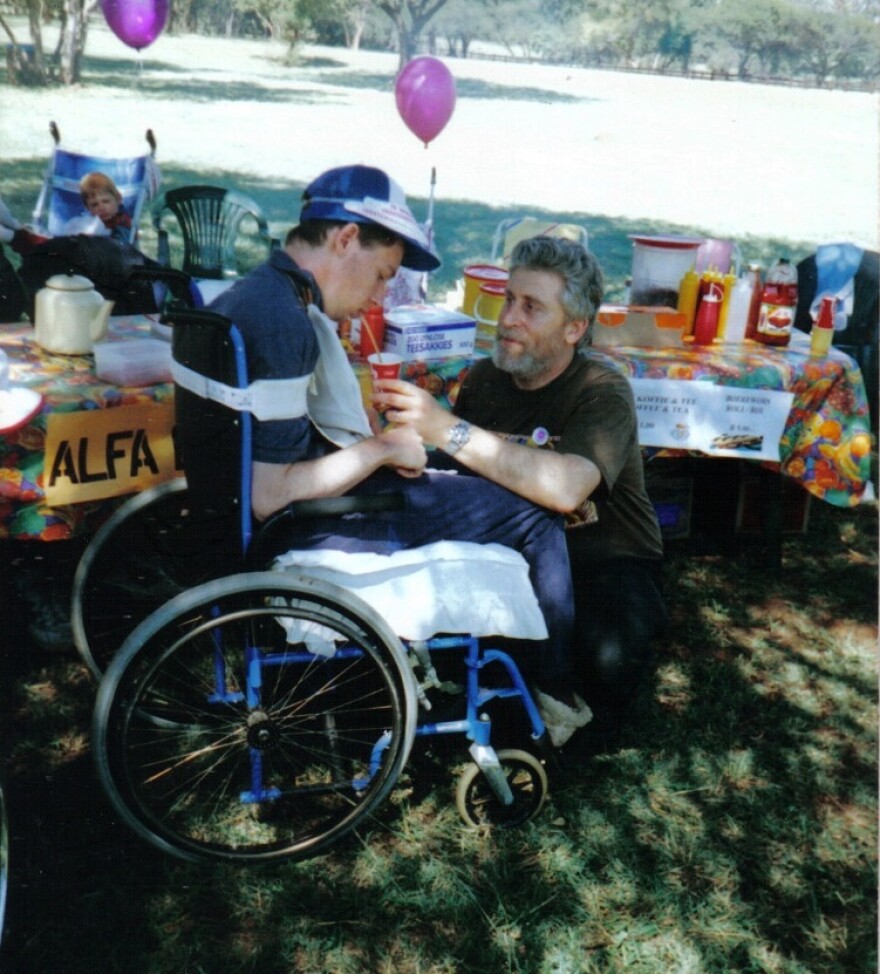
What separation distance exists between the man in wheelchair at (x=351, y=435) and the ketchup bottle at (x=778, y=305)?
1.77 meters

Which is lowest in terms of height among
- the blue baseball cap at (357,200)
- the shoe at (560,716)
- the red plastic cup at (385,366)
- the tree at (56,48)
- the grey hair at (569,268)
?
the shoe at (560,716)

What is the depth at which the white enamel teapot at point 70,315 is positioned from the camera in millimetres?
2918

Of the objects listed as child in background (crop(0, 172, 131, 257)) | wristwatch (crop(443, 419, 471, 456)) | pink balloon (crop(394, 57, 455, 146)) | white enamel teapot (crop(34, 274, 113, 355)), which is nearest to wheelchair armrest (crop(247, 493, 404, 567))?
wristwatch (crop(443, 419, 471, 456))

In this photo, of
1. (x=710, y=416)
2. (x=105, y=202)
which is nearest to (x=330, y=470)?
(x=710, y=416)

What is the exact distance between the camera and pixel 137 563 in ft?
10.1

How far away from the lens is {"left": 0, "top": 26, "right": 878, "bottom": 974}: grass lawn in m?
2.19

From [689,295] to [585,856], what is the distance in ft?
7.71

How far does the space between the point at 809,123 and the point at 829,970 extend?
105ft

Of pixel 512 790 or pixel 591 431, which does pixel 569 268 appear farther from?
pixel 512 790

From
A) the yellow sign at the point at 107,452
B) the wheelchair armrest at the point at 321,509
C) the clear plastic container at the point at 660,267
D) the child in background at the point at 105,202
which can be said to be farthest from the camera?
the child in background at the point at 105,202

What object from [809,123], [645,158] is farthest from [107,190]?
[809,123]

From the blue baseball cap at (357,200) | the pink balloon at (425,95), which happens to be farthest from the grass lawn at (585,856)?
the pink balloon at (425,95)

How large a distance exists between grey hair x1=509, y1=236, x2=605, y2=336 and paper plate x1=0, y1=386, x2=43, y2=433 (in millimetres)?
1384

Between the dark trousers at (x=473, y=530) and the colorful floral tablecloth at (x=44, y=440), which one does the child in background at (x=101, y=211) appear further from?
→ the dark trousers at (x=473, y=530)
